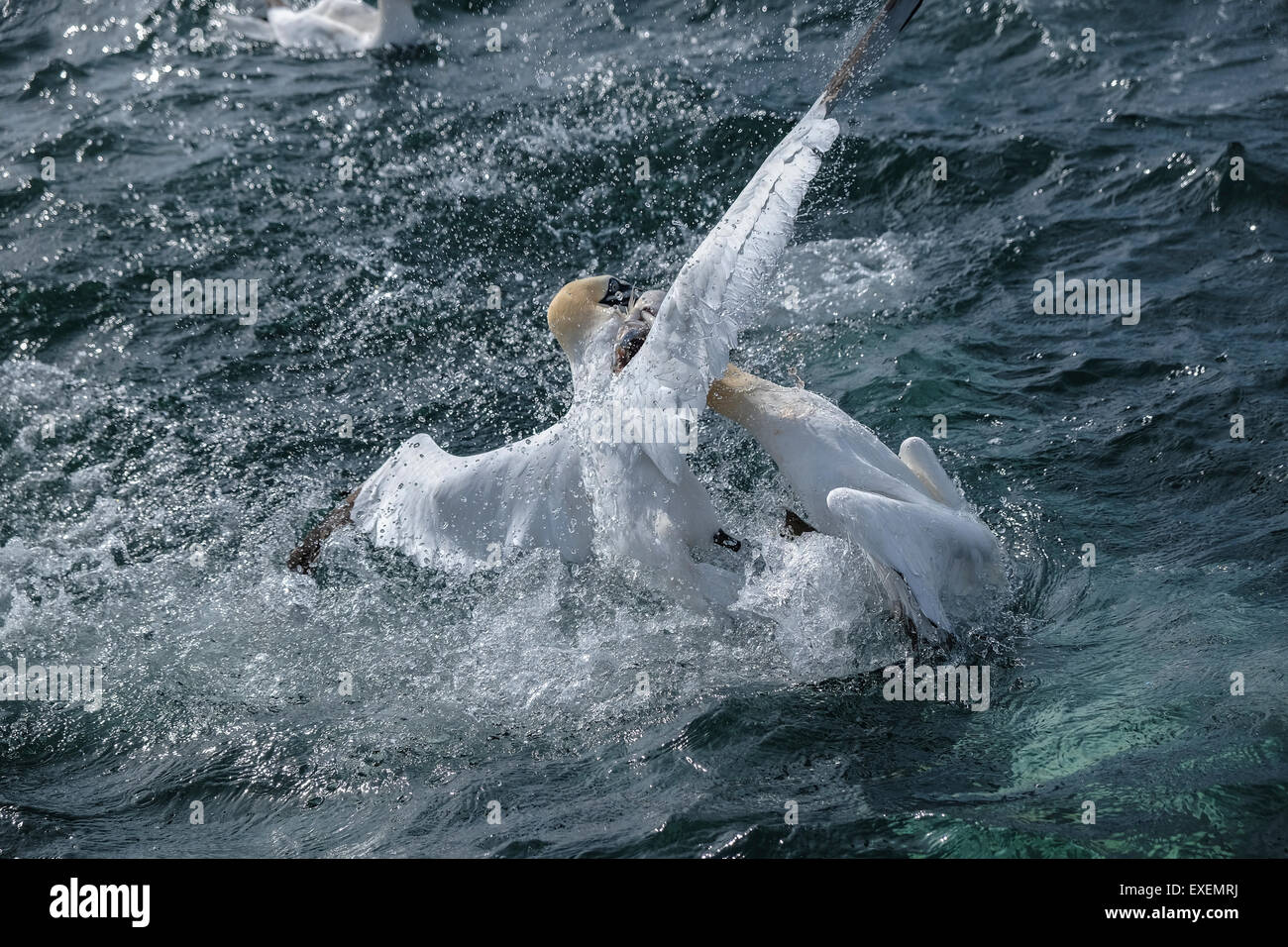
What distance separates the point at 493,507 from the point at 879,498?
179 cm

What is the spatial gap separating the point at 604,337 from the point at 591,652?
1.37 m

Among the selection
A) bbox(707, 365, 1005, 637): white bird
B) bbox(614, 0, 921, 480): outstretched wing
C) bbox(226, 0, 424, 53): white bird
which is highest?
bbox(226, 0, 424, 53): white bird

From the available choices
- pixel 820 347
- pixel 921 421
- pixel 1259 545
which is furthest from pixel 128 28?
pixel 1259 545

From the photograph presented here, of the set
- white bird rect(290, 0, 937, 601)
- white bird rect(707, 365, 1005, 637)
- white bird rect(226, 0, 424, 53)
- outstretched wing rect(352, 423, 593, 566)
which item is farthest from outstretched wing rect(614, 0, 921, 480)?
white bird rect(226, 0, 424, 53)

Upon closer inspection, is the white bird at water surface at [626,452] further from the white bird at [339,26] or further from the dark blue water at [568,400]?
the white bird at [339,26]

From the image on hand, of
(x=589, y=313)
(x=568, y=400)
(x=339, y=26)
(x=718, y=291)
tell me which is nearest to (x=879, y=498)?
(x=718, y=291)

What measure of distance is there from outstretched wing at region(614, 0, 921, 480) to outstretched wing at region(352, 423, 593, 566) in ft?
2.56

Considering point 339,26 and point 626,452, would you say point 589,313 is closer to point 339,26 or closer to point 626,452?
point 626,452

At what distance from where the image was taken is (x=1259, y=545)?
20.5ft

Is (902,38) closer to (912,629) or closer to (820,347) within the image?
(820,347)

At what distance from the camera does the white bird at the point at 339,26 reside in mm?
13172

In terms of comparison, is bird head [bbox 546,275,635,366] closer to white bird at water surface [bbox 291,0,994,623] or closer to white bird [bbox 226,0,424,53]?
white bird at water surface [bbox 291,0,994,623]

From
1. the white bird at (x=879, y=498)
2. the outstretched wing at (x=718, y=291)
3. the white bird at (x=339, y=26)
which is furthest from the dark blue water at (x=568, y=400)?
the outstretched wing at (x=718, y=291)

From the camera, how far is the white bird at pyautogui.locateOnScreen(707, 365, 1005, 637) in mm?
4891
